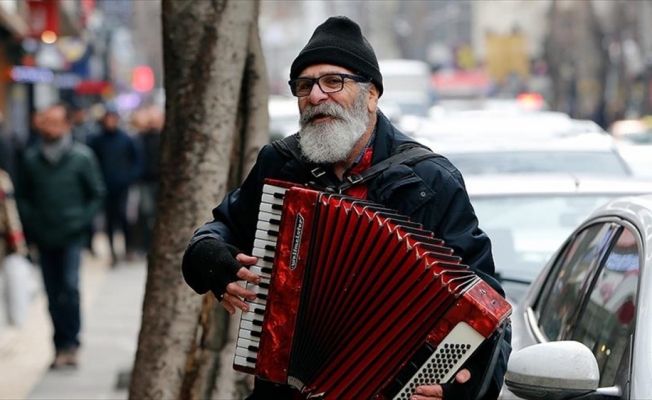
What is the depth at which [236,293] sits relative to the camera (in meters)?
4.21

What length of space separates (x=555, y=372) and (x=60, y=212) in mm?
7466

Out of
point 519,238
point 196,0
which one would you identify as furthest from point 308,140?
point 519,238

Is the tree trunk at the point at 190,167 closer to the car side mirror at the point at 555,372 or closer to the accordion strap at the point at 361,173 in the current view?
the accordion strap at the point at 361,173

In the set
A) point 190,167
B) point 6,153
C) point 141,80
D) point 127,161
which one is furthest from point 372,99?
point 141,80

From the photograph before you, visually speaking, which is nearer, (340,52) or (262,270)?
(262,270)

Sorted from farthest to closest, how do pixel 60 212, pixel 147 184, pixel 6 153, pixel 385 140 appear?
pixel 147 184
pixel 6 153
pixel 60 212
pixel 385 140

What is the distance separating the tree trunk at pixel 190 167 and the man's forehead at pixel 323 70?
100 inches

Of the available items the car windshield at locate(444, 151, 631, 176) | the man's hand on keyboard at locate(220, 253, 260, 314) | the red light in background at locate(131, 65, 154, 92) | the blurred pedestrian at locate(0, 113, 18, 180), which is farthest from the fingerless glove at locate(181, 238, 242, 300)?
the red light in background at locate(131, 65, 154, 92)

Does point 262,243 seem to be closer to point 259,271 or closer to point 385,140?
point 259,271

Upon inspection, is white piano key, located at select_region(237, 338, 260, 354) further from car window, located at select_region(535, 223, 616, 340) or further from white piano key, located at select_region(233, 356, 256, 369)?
car window, located at select_region(535, 223, 616, 340)

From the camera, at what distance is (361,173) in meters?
4.30

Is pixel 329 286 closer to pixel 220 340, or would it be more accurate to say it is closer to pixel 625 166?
pixel 220 340

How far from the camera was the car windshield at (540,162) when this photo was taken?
31.3 ft

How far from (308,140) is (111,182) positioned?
15.0m
